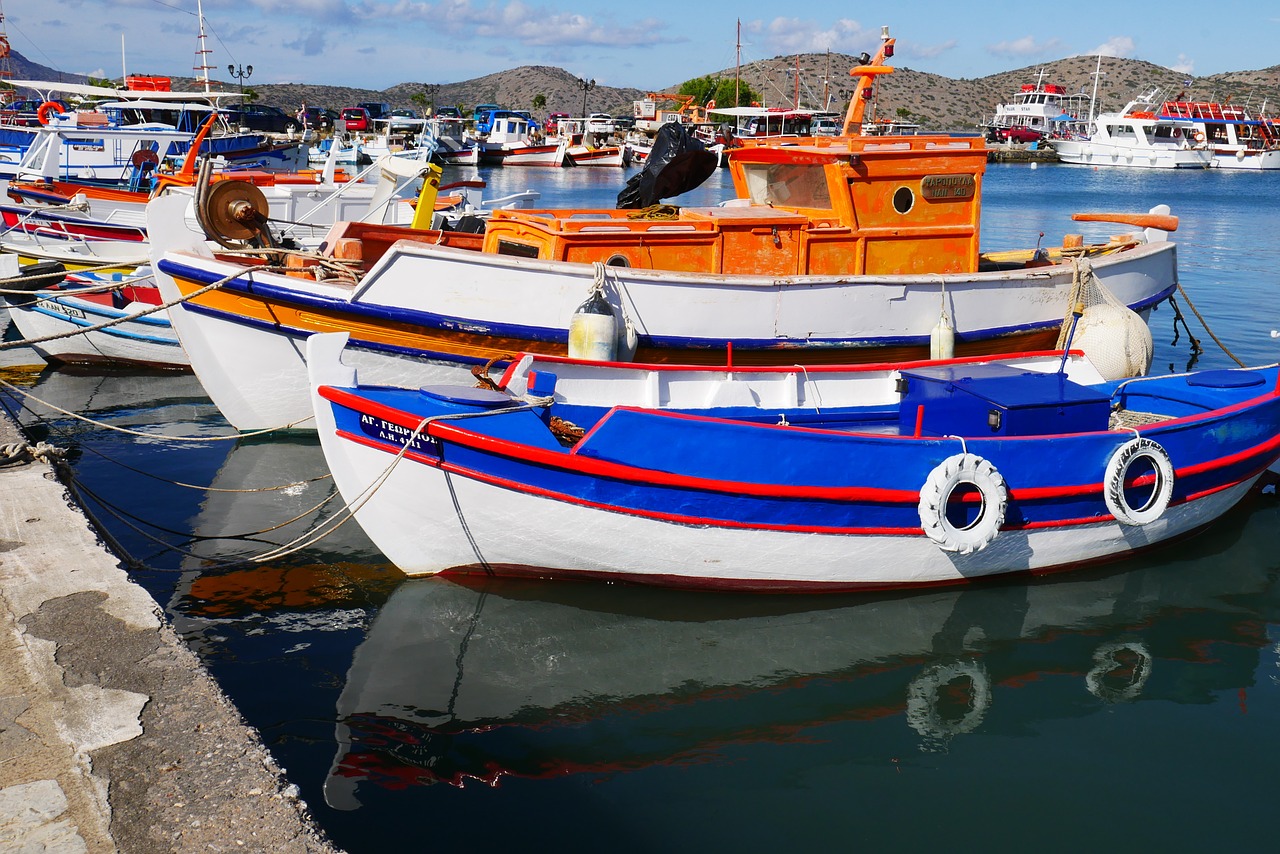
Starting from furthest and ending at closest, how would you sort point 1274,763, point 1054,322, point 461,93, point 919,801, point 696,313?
point 461,93 < point 1054,322 < point 696,313 < point 1274,763 < point 919,801

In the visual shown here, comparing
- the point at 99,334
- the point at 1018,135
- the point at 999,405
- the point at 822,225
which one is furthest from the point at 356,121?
the point at 999,405

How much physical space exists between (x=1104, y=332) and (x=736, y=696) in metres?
6.37

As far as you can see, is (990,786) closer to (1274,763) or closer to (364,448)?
(1274,763)

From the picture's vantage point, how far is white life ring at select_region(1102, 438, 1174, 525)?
7238 millimetres

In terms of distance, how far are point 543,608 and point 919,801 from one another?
2868 millimetres

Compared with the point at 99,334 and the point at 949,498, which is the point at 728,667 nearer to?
the point at 949,498

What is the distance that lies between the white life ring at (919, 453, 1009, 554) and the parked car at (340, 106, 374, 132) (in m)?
73.1

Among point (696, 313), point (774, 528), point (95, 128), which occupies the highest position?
point (95, 128)

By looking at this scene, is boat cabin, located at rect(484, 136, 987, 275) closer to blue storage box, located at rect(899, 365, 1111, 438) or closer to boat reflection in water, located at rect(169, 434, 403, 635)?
blue storage box, located at rect(899, 365, 1111, 438)

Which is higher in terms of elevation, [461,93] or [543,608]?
[461,93]

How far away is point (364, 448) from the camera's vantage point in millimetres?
6906

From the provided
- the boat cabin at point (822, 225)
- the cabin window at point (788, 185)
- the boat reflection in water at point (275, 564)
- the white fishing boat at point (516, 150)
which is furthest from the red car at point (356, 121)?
the boat reflection in water at point (275, 564)

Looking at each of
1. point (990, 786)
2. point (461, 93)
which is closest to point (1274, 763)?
point (990, 786)

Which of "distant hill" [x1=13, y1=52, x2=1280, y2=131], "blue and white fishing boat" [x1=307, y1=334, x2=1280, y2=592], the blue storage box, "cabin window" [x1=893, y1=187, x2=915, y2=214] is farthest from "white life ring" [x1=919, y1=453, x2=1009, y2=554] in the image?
"distant hill" [x1=13, y1=52, x2=1280, y2=131]
